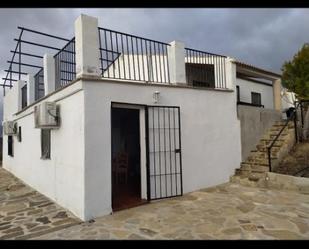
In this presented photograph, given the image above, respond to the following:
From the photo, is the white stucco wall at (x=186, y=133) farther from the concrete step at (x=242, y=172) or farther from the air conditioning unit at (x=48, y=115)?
the air conditioning unit at (x=48, y=115)

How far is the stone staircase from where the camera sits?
7941mm

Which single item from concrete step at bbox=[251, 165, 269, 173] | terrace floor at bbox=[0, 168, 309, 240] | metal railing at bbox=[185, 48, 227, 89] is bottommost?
terrace floor at bbox=[0, 168, 309, 240]

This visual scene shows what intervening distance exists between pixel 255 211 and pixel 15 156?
10.3 metres

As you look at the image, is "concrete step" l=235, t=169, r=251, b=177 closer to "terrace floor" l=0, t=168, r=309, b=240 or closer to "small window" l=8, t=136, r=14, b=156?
"terrace floor" l=0, t=168, r=309, b=240

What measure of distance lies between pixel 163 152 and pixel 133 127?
3.73 meters

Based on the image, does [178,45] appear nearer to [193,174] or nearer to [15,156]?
[193,174]

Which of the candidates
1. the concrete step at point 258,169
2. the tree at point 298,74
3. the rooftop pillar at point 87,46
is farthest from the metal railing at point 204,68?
the tree at point 298,74

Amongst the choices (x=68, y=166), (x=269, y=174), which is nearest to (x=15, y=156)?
(x=68, y=166)

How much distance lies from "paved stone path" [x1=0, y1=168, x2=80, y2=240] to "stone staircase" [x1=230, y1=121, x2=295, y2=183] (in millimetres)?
5067

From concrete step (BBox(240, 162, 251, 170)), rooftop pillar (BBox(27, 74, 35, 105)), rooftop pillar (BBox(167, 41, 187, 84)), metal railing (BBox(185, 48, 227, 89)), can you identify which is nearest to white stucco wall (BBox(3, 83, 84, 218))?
rooftop pillar (BBox(27, 74, 35, 105))

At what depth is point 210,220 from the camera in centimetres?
502

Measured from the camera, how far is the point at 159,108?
659cm

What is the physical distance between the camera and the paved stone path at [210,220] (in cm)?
440

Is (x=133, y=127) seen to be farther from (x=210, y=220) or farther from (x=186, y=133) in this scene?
(x=210, y=220)
